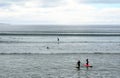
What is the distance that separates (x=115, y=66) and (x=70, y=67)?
794 cm

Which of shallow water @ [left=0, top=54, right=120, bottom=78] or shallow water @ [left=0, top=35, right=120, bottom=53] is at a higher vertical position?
shallow water @ [left=0, top=35, right=120, bottom=53]

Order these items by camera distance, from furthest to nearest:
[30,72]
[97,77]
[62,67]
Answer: [62,67]
[30,72]
[97,77]

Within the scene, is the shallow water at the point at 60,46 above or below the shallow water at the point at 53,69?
above

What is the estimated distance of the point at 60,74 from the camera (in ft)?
145

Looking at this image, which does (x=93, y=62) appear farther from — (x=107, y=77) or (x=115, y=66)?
(x=107, y=77)

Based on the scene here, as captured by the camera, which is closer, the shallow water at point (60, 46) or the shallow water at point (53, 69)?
the shallow water at point (53, 69)

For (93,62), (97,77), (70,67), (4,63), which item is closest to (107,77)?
(97,77)

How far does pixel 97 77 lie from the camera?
41750mm

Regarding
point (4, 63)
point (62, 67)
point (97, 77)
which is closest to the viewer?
point (97, 77)

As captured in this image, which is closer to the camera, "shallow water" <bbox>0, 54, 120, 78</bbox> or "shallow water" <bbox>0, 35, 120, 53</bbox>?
"shallow water" <bbox>0, 54, 120, 78</bbox>

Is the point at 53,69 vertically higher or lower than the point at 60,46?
lower

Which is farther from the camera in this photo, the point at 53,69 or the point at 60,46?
the point at 60,46

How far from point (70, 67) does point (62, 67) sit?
1.32 m

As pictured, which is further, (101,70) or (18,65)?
(18,65)
